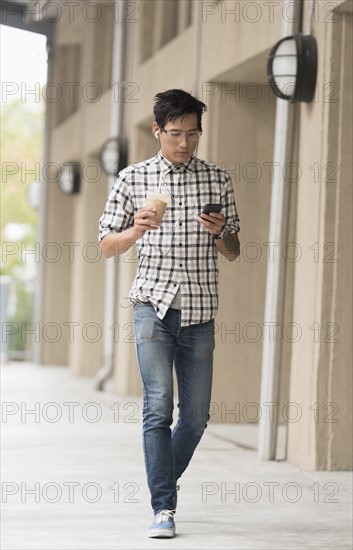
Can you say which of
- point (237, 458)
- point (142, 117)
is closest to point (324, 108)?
point (237, 458)

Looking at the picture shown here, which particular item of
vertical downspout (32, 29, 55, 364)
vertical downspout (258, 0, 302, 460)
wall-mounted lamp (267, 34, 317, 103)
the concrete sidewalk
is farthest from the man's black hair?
vertical downspout (32, 29, 55, 364)

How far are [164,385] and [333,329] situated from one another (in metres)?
2.03

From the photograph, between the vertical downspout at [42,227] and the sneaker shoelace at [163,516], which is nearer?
the sneaker shoelace at [163,516]

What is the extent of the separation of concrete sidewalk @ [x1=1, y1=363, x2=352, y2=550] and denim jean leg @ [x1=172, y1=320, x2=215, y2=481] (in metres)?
0.37

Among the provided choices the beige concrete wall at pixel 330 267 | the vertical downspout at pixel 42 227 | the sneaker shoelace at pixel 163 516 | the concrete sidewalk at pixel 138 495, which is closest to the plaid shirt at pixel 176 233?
the sneaker shoelace at pixel 163 516

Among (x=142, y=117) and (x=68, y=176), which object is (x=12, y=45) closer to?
(x=68, y=176)

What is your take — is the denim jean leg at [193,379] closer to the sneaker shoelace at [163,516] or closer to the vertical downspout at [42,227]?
the sneaker shoelace at [163,516]

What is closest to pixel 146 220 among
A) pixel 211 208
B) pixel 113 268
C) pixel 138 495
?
pixel 211 208

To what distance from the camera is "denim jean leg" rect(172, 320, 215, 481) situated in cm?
416

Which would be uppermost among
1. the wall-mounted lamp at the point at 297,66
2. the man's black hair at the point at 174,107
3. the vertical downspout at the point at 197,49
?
the vertical downspout at the point at 197,49

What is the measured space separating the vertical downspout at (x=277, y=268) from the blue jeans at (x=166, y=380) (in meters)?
2.22

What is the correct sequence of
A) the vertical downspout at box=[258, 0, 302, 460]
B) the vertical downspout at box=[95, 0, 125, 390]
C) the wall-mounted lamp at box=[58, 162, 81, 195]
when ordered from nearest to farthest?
the vertical downspout at box=[258, 0, 302, 460] < the vertical downspout at box=[95, 0, 125, 390] < the wall-mounted lamp at box=[58, 162, 81, 195]

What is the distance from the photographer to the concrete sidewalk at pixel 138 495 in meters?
4.20

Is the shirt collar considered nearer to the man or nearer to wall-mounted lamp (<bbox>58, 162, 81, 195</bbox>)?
the man
